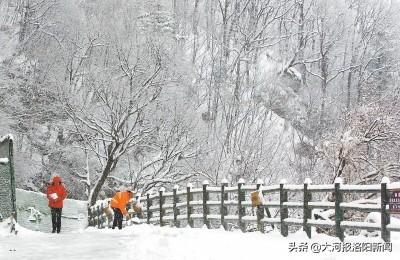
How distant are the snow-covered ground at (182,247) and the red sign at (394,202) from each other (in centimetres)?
61

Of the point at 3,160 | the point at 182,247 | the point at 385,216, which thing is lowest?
the point at 182,247

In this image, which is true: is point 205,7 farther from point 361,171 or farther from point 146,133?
point 361,171

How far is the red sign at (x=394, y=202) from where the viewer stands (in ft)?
31.3

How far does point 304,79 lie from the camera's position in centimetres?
4975

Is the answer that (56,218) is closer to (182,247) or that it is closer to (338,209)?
(182,247)

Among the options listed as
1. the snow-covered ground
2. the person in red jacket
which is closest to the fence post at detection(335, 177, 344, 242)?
the snow-covered ground

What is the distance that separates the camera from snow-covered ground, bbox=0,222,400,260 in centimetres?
898

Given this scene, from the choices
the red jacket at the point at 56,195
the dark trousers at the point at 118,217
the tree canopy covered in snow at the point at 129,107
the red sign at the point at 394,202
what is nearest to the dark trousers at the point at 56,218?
the red jacket at the point at 56,195

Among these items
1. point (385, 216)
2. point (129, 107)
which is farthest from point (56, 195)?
point (129, 107)

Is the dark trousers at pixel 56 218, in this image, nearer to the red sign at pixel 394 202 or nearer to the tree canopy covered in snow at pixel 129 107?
the red sign at pixel 394 202

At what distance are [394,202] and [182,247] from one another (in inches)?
145

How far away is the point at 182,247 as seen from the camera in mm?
9875

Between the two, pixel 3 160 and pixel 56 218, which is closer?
pixel 3 160

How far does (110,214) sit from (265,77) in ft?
56.7
